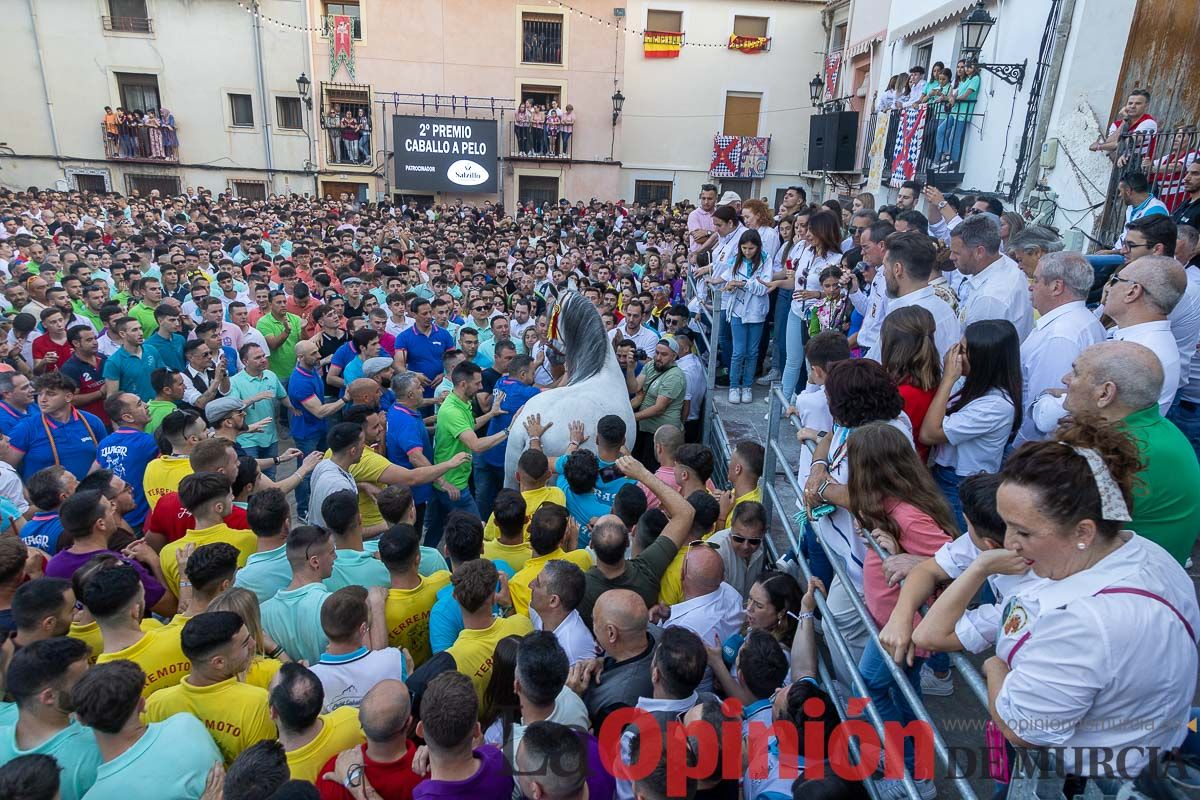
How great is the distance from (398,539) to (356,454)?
4.55ft

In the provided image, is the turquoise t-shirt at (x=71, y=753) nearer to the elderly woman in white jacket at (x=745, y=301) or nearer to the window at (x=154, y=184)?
the elderly woman in white jacket at (x=745, y=301)

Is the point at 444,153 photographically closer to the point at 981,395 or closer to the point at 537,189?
the point at 537,189

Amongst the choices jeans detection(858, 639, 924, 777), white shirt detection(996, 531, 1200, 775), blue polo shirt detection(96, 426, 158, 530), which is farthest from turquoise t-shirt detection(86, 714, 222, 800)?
blue polo shirt detection(96, 426, 158, 530)

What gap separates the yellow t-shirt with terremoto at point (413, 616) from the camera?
359 centimetres

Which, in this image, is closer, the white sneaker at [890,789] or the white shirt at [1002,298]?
the white sneaker at [890,789]

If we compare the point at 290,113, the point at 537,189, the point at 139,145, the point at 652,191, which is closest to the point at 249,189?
the point at 290,113

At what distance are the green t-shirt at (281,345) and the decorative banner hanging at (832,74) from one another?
19.4 m

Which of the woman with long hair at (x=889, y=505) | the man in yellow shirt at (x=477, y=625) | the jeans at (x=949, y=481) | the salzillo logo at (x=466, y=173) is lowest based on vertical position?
the man in yellow shirt at (x=477, y=625)

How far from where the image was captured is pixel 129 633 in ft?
10.5

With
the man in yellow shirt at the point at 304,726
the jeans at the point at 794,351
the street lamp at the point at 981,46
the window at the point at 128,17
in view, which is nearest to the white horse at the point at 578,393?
the jeans at the point at 794,351

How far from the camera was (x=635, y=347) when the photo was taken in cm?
709

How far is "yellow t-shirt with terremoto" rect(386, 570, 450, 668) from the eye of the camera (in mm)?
3586

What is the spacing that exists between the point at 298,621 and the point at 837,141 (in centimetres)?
1780

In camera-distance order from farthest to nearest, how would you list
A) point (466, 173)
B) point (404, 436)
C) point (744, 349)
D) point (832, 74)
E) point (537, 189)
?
point (537, 189)
point (466, 173)
point (832, 74)
point (744, 349)
point (404, 436)
